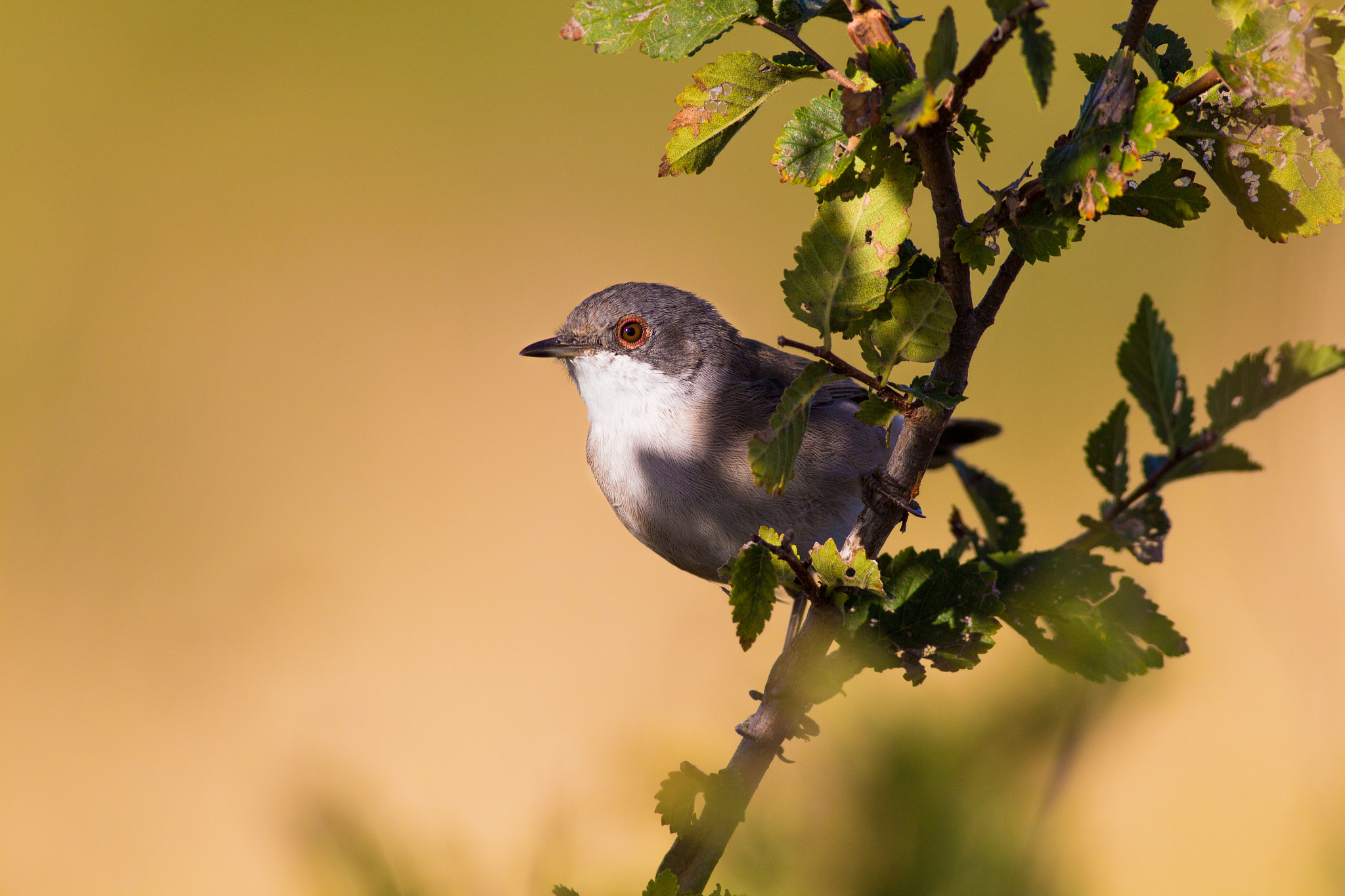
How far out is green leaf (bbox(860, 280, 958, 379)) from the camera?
2.63 feet

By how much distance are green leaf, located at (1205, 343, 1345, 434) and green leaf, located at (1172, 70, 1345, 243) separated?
180 millimetres

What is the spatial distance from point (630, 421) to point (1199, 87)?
179cm

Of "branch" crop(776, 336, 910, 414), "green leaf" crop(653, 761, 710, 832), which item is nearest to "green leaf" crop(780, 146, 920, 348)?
"branch" crop(776, 336, 910, 414)

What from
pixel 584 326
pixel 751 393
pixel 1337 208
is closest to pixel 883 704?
pixel 1337 208

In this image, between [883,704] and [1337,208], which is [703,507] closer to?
[883,704]

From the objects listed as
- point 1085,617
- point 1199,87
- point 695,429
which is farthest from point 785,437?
point 695,429

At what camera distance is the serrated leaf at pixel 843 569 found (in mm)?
863

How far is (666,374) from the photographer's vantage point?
2529mm

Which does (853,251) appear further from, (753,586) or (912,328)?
(753,586)

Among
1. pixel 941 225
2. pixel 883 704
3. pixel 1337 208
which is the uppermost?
pixel 1337 208

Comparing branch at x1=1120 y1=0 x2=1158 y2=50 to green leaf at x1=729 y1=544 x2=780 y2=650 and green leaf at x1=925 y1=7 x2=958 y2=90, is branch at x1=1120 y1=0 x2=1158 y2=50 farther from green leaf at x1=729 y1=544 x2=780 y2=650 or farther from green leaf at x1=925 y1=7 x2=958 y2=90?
green leaf at x1=729 y1=544 x2=780 y2=650

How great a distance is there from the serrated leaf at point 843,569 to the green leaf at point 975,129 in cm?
41

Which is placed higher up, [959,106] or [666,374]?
[666,374]

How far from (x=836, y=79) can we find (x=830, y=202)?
4.3 inches
